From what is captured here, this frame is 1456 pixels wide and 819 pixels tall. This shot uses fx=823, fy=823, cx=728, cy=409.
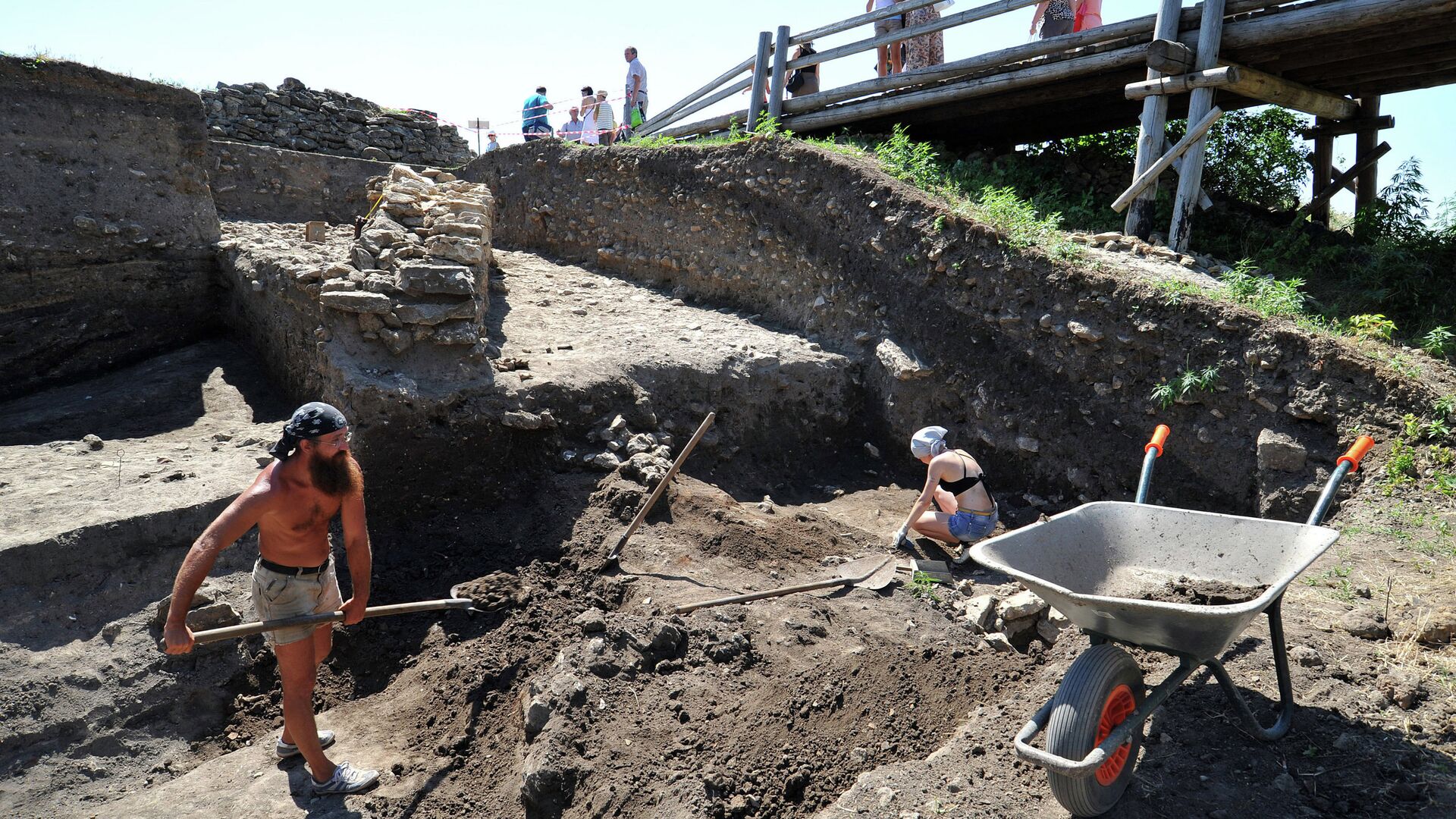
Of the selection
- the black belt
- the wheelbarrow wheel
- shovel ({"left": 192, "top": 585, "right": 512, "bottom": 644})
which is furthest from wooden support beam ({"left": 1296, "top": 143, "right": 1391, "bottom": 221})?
the black belt

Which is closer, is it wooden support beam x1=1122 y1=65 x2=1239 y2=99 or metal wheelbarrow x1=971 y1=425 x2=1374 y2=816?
metal wheelbarrow x1=971 y1=425 x2=1374 y2=816

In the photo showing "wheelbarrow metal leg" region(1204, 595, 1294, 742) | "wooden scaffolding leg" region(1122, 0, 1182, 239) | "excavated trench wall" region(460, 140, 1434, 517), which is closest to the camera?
"wheelbarrow metal leg" region(1204, 595, 1294, 742)

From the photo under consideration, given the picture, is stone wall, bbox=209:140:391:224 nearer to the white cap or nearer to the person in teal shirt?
the person in teal shirt

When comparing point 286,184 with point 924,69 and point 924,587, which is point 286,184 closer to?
point 924,69

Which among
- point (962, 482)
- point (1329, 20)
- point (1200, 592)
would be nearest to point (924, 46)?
point (1329, 20)

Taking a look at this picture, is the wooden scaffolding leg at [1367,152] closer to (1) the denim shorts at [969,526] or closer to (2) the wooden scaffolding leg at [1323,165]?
(2) the wooden scaffolding leg at [1323,165]

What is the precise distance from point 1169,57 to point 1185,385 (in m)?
3.00

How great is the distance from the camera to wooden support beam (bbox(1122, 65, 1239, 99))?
6.58 m

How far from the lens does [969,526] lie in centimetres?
558

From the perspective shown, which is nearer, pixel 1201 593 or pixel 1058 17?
pixel 1201 593

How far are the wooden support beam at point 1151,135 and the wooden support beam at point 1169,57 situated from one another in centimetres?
14

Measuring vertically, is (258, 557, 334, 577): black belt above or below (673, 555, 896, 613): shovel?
above

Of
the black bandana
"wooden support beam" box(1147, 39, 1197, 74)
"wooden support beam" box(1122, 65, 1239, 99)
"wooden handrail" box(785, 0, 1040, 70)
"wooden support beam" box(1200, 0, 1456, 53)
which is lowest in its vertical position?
the black bandana

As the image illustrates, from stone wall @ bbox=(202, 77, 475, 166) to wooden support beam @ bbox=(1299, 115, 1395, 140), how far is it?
42.2 feet
